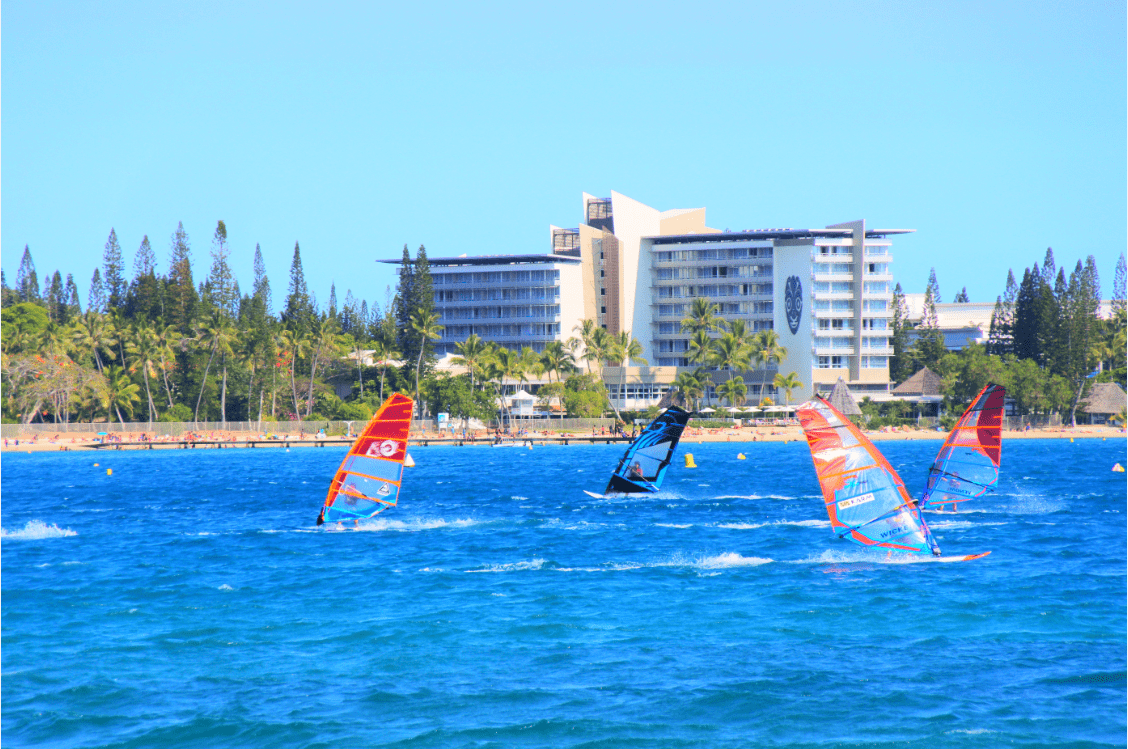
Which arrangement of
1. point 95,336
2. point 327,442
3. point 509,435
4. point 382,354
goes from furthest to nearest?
1. point 382,354
2. point 95,336
3. point 509,435
4. point 327,442

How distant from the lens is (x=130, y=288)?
411 ft

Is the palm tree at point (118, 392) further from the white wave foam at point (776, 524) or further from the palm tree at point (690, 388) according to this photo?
the white wave foam at point (776, 524)

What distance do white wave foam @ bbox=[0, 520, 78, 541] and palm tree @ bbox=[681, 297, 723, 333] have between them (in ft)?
312

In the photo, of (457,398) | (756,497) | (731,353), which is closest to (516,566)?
(756,497)

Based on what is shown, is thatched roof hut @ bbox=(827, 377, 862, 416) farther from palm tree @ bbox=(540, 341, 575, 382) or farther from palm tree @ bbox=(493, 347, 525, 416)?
palm tree @ bbox=(493, 347, 525, 416)

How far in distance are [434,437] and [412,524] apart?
2609 inches

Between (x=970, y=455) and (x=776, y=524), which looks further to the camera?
(x=776, y=524)

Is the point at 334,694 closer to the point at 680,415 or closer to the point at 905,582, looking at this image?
the point at 905,582

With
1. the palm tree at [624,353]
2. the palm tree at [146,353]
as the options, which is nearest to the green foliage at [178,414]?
the palm tree at [146,353]

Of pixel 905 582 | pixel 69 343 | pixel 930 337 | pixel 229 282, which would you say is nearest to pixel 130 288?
pixel 229 282

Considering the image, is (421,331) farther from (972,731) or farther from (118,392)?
(972,731)

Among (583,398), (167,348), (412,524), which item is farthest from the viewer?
(583,398)

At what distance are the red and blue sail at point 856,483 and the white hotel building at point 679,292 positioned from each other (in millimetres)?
101470

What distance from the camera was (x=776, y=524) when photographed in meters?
33.7
